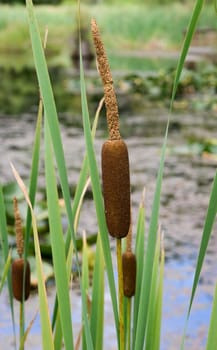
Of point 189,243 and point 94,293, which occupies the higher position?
point 94,293

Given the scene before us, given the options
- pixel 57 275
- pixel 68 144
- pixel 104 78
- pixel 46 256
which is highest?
pixel 104 78

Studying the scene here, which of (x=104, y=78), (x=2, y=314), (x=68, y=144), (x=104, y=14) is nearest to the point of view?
(x=104, y=78)

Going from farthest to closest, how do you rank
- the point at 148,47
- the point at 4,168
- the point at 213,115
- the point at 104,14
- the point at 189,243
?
1. the point at 104,14
2. the point at 148,47
3. the point at 213,115
4. the point at 4,168
5. the point at 189,243

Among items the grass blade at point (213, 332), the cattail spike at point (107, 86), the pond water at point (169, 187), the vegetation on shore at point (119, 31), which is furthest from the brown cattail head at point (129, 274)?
the vegetation on shore at point (119, 31)

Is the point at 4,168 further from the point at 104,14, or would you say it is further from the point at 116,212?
the point at 104,14

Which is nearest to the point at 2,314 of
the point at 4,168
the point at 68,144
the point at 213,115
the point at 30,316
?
the point at 30,316

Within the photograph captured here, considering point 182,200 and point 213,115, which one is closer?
point 182,200

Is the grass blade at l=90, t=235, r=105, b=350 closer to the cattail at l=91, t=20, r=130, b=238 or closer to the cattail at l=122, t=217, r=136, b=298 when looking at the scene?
the cattail at l=122, t=217, r=136, b=298
